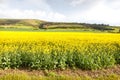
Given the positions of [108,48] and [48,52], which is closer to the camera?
[48,52]

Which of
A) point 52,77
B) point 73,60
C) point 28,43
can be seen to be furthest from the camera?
point 28,43

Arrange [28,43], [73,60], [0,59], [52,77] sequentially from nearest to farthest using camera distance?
1. [52,77]
2. [0,59]
3. [73,60]
4. [28,43]

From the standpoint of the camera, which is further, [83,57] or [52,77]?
[83,57]

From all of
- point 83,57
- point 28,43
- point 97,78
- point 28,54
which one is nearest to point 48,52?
point 28,54

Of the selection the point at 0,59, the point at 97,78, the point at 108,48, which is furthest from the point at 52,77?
the point at 108,48

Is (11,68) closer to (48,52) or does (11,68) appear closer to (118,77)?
(48,52)

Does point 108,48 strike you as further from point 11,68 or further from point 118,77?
point 11,68

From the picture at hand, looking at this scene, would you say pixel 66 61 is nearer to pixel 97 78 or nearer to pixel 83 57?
pixel 83 57

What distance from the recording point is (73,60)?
501 inches

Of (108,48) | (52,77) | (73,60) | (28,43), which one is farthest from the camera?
(28,43)

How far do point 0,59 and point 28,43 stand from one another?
4489 mm

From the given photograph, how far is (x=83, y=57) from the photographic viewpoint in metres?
12.6

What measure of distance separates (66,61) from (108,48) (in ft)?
11.4

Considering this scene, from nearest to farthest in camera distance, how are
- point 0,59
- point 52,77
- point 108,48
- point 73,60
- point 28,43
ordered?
point 52,77 < point 0,59 < point 73,60 < point 108,48 < point 28,43
